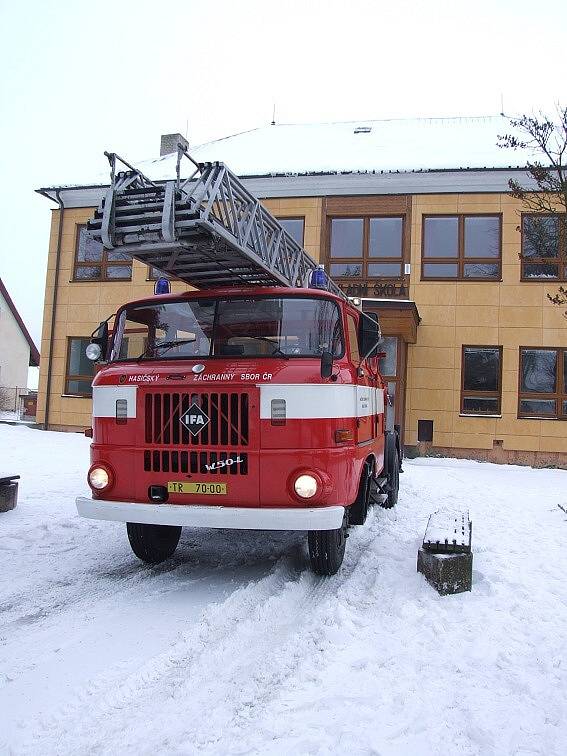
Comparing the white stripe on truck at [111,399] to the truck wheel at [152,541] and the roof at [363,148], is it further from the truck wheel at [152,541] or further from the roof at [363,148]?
the roof at [363,148]

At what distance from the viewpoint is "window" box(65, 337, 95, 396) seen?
763 inches

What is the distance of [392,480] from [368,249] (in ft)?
33.2

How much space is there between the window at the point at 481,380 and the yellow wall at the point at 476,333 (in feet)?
0.61

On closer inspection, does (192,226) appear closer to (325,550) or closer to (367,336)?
(367,336)

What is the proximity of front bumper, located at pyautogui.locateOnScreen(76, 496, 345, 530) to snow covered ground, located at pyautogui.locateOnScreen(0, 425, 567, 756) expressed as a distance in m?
0.58

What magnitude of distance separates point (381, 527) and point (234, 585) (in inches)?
108

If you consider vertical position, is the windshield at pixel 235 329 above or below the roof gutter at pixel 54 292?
below

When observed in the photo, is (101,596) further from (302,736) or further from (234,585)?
(302,736)

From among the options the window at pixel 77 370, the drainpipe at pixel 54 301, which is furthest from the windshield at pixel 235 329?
the drainpipe at pixel 54 301

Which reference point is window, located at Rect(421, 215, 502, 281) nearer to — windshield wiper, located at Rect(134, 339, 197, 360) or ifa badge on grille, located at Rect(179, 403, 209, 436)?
windshield wiper, located at Rect(134, 339, 197, 360)

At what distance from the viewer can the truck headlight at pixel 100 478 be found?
502 centimetres

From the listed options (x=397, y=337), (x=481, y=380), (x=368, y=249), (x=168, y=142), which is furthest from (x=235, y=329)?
(x=168, y=142)

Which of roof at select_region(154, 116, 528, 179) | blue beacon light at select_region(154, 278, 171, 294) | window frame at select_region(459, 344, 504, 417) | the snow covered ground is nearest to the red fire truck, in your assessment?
blue beacon light at select_region(154, 278, 171, 294)

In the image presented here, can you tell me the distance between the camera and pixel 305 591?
15.9ft
